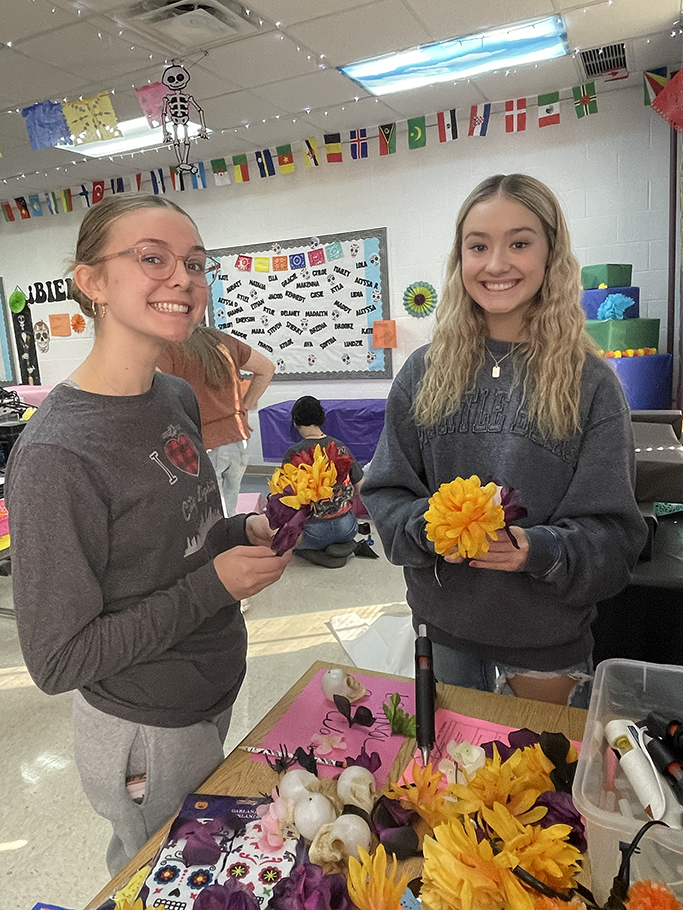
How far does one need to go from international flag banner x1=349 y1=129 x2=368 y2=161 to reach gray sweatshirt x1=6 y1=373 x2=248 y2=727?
487 cm

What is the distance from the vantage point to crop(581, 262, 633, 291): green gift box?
4219 millimetres

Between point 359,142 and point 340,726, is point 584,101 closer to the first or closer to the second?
point 359,142

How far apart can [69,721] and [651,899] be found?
2.62m

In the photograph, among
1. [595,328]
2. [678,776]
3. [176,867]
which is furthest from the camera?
[595,328]

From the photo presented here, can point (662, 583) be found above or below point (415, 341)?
below

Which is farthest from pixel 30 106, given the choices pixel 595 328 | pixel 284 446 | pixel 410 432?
pixel 410 432

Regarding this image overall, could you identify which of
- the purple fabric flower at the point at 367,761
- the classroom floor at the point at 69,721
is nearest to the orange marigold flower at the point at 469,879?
the purple fabric flower at the point at 367,761

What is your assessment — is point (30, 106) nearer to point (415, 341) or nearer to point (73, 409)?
point (415, 341)

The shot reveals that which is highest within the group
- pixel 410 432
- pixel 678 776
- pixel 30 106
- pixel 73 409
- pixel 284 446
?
pixel 30 106

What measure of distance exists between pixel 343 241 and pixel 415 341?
1.13 m

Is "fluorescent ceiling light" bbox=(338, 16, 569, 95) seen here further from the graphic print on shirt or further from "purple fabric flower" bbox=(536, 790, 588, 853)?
"purple fabric flower" bbox=(536, 790, 588, 853)

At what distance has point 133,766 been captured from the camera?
1.09 m

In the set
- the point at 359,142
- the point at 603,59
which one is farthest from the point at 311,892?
the point at 359,142

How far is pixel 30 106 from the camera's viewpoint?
4160 mm
